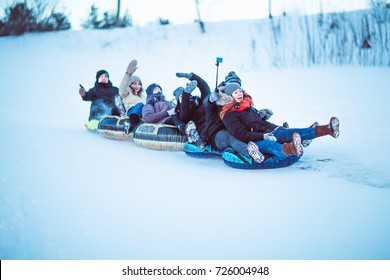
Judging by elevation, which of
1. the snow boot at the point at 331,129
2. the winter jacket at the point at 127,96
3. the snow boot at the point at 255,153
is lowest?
the snow boot at the point at 255,153

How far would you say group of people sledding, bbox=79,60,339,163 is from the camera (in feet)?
10.8

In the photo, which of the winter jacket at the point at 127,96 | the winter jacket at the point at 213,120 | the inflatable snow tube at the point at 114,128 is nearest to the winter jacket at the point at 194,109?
the winter jacket at the point at 213,120

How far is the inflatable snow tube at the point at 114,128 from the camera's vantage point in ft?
16.9

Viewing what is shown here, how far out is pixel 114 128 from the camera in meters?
5.21

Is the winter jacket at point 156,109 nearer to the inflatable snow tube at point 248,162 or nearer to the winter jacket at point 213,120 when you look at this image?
the winter jacket at point 213,120

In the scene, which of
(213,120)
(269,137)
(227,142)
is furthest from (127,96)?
(269,137)

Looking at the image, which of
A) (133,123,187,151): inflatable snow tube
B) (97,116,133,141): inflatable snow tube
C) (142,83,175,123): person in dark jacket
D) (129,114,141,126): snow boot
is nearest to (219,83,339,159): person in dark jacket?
(133,123,187,151): inflatable snow tube

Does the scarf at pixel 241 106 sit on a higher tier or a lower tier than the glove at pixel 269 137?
higher

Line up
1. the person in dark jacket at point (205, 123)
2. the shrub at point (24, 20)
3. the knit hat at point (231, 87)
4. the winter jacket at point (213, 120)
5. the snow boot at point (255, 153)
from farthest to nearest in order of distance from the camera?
1. the shrub at point (24, 20)
2. the winter jacket at point (213, 120)
3. the person in dark jacket at point (205, 123)
4. the knit hat at point (231, 87)
5. the snow boot at point (255, 153)

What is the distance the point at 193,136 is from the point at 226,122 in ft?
1.96

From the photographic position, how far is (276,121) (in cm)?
658

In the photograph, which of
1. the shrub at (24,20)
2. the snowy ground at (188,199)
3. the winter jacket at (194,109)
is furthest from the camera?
the shrub at (24,20)

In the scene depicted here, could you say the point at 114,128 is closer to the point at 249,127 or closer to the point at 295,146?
the point at 249,127

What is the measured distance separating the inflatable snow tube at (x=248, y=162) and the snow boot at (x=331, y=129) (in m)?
0.54
